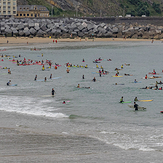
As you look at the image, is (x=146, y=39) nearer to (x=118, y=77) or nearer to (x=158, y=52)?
(x=158, y=52)

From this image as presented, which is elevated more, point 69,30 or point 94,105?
point 69,30

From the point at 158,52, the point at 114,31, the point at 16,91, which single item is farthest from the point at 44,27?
the point at 16,91

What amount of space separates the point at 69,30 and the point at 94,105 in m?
117

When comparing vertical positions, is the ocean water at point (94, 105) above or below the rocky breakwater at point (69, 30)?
below

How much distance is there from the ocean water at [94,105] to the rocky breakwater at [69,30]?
2693 inches

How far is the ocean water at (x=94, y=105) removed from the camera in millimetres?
31031

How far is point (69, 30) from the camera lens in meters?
158

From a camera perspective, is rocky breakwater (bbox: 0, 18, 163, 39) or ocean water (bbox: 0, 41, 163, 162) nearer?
ocean water (bbox: 0, 41, 163, 162)

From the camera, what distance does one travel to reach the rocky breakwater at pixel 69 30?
6107 inches

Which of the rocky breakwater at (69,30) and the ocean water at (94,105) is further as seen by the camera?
the rocky breakwater at (69,30)

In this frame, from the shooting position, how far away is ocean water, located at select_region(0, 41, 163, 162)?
3103cm

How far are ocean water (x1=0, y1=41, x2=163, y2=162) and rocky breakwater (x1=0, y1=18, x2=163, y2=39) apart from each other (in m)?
68.4

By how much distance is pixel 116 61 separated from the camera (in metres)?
92.0

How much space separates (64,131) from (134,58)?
228ft
